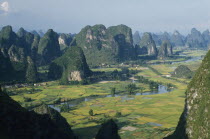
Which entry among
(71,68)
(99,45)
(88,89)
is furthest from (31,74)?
(99,45)

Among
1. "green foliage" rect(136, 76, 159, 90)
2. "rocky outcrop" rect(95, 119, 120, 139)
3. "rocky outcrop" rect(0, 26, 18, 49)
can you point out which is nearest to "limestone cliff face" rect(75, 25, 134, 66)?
"rocky outcrop" rect(0, 26, 18, 49)

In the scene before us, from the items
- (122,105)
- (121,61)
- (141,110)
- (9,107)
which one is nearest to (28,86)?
(122,105)

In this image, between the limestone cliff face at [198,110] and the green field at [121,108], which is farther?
the green field at [121,108]

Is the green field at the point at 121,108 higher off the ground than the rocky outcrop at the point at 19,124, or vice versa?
the rocky outcrop at the point at 19,124

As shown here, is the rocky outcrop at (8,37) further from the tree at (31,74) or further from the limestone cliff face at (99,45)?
the tree at (31,74)

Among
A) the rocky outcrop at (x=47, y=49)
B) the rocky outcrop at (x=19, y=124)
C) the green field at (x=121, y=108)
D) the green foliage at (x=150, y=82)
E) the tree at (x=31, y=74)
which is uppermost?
the rocky outcrop at (x=47, y=49)

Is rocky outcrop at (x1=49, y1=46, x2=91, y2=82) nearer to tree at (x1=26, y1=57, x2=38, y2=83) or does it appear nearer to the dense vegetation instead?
the dense vegetation

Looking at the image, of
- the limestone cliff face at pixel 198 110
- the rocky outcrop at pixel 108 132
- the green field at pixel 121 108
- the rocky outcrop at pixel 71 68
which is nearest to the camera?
the limestone cliff face at pixel 198 110

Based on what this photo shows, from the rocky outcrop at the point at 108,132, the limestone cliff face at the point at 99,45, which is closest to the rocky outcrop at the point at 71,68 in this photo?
the limestone cliff face at the point at 99,45
